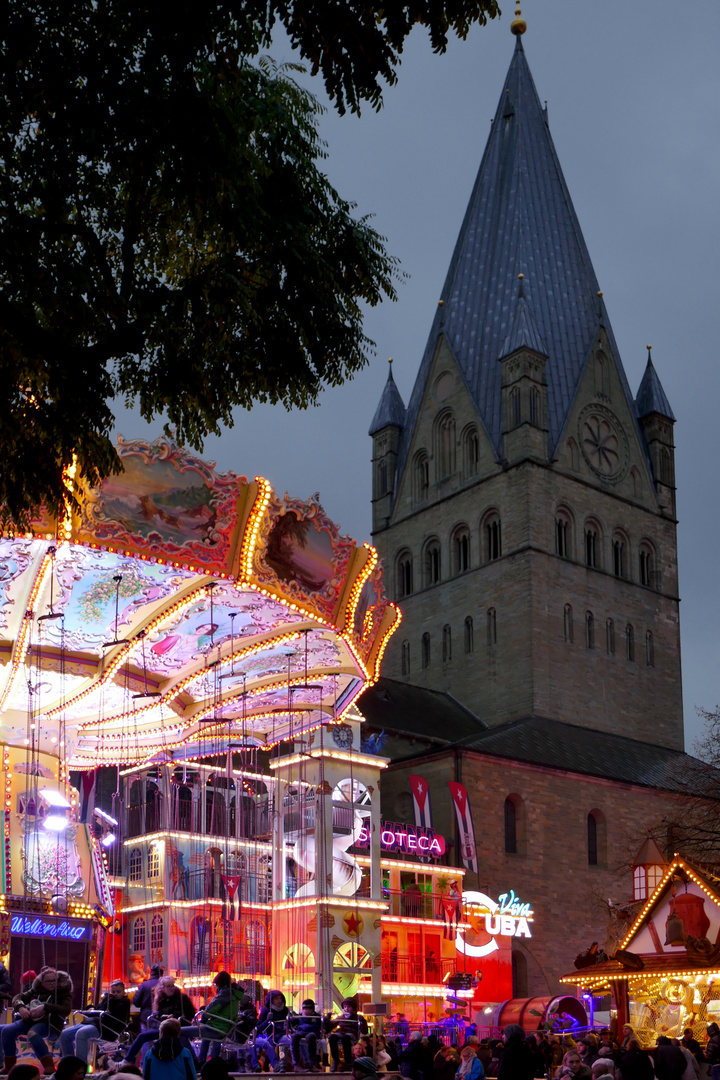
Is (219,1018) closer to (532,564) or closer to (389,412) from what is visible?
(532,564)

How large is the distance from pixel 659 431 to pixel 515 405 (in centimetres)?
1011

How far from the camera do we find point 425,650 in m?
63.8

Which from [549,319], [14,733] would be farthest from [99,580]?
[549,319]

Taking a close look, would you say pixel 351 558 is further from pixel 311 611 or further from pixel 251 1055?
pixel 251 1055

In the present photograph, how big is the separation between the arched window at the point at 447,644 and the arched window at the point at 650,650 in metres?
9.10

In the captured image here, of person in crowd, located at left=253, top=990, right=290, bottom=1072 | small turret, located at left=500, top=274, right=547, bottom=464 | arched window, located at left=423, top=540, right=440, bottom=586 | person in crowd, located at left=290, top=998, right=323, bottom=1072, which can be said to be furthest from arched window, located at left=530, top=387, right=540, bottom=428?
person in crowd, located at left=290, top=998, right=323, bottom=1072

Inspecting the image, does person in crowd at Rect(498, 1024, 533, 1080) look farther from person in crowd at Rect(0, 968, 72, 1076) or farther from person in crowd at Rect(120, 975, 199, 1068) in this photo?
person in crowd at Rect(0, 968, 72, 1076)

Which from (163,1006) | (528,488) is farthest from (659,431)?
(163,1006)

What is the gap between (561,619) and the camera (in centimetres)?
5991

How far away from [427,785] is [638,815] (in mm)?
10936

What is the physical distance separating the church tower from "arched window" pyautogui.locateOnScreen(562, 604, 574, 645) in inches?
3.6

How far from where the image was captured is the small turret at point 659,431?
224ft

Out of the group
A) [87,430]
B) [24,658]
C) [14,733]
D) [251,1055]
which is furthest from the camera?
[14,733]

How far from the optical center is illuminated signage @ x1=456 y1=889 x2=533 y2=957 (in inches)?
1748
